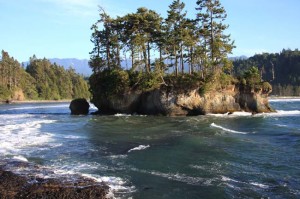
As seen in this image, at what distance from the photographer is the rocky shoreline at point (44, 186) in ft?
43.2

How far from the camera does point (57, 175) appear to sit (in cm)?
1619

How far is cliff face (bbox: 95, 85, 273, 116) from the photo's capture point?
4822 cm

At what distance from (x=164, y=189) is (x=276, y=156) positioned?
30.9 feet

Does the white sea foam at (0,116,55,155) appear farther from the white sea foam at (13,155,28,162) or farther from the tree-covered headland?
the tree-covered headland

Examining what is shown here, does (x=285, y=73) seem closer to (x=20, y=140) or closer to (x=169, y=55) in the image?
(x=169, y=55)

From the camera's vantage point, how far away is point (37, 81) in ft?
483

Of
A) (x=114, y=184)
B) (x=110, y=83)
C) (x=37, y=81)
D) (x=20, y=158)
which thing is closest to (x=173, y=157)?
(x=114, y=184)

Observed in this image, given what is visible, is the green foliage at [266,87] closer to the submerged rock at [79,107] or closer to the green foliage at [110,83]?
the green foliage at [110,83]

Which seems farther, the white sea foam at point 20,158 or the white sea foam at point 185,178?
the white sea foam at point 20,158

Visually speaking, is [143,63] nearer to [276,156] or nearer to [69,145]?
[69,145]

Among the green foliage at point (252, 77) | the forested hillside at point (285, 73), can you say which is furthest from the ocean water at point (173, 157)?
the forested hillside at point (285, 73)

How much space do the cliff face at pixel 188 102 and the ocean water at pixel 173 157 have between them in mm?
14356

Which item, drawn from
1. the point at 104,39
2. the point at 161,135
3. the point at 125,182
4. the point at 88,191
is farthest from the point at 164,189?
the point at 104,39

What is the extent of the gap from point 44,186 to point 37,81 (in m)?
140
